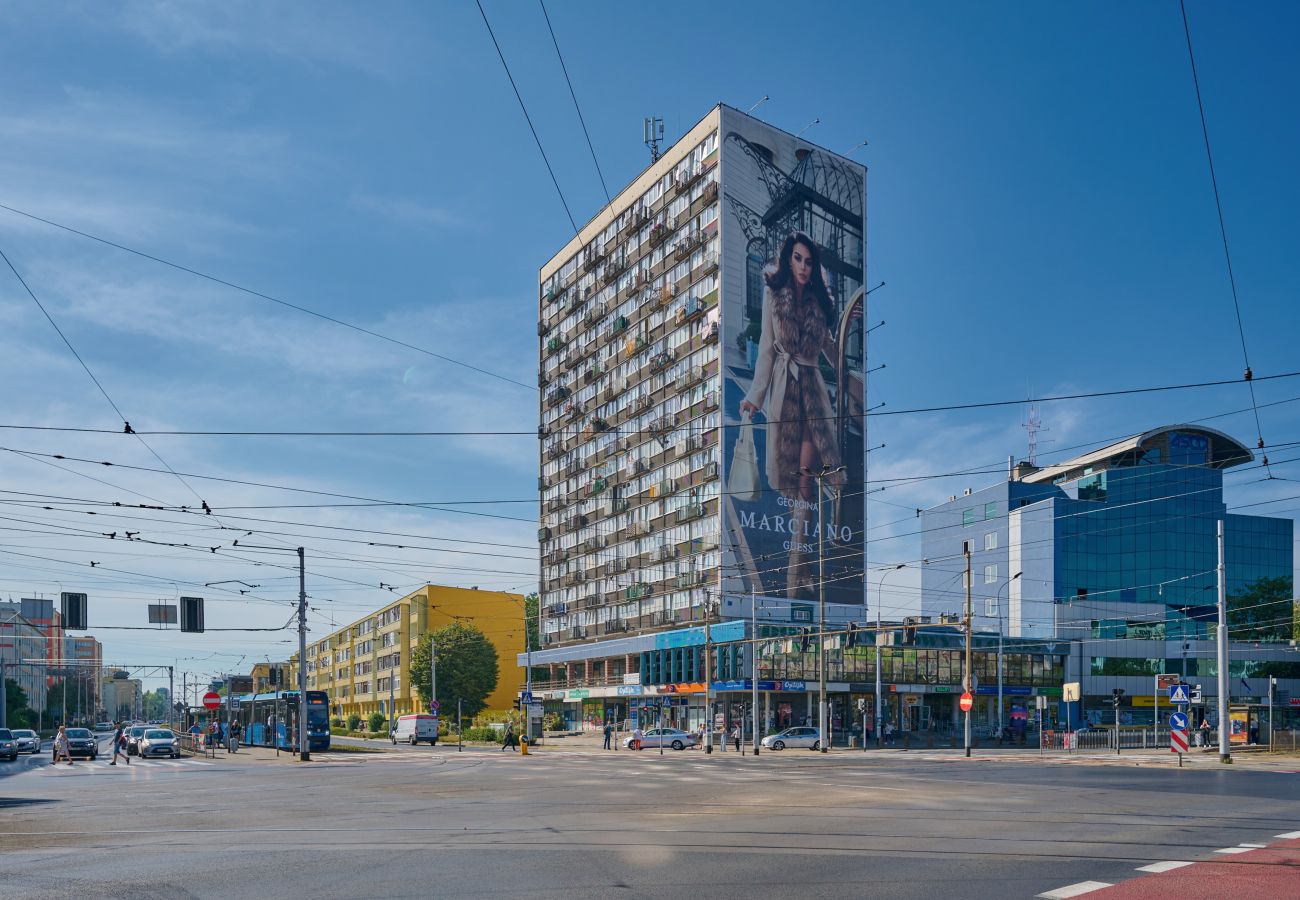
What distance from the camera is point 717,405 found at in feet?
263

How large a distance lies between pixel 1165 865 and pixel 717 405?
68.7m

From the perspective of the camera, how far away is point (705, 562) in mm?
79875

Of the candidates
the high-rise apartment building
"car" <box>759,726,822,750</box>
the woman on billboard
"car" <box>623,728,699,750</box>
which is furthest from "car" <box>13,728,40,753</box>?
the woman on billboard

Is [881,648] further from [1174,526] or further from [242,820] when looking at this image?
[242,820]

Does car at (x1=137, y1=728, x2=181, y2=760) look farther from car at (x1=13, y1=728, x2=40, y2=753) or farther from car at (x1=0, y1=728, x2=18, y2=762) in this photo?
car at (x1=13, y1=728, x2=40, y2=753)

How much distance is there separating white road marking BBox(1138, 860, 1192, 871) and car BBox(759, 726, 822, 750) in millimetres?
46849

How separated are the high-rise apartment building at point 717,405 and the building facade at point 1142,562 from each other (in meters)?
19.6

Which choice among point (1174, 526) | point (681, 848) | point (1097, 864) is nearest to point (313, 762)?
point (681, 848)

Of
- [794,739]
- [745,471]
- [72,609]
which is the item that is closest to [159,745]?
[72,609]

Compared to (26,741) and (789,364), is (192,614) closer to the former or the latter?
(26,741)

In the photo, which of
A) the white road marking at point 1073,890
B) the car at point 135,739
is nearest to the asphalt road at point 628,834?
the white road marking at point 1073,890

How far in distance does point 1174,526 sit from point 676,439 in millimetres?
49069

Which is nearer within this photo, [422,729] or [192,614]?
[192,614]

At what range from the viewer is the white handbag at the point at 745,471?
79.6 meters
